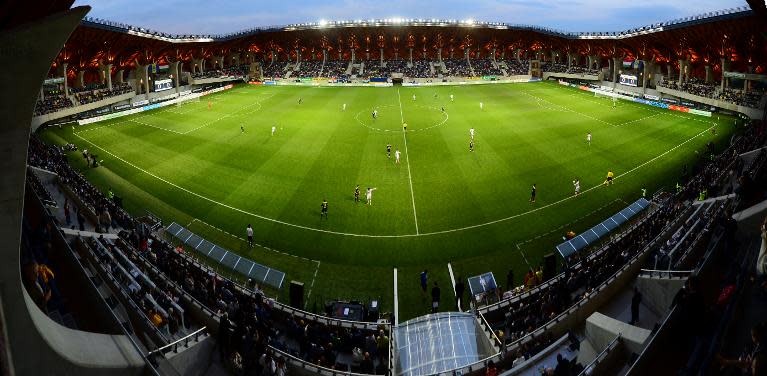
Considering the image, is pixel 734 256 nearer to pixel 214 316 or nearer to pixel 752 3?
pixel 214 316

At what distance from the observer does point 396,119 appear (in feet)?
187

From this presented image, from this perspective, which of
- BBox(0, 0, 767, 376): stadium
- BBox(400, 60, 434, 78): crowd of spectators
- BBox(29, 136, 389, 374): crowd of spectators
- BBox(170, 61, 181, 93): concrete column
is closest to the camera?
A: BBox(0, 0, 767, 376): stadium

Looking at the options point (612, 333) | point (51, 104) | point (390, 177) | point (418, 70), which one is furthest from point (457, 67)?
point (612, 333)

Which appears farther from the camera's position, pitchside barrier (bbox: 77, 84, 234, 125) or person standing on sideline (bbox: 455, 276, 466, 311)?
pitchside barrier (bbox: 77, 84, 234, 125)

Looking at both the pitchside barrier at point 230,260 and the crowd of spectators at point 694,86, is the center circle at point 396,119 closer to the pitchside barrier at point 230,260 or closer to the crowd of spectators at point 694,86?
the pitchside barrier at point 230,260

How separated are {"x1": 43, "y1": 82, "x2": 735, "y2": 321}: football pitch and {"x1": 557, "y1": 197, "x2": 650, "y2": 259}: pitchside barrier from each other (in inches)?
67.6

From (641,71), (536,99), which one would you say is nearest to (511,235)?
(536,99)

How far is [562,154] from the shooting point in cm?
4075

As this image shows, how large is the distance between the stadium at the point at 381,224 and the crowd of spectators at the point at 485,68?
3465 cm

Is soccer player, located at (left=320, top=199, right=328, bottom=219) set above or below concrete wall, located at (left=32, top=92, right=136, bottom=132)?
below

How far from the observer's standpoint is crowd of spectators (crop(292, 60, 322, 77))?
356ft

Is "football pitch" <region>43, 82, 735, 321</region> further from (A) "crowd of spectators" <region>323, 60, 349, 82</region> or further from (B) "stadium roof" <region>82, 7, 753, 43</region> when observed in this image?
(A) "crowd of spectators" <region>323, 60, 349, 82</region>

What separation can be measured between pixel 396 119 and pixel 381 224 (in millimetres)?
30714

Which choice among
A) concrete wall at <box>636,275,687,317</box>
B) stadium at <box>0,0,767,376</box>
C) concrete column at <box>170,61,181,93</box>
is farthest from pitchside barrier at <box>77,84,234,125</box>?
concrete wall at <box>636,275,687,317</box>
